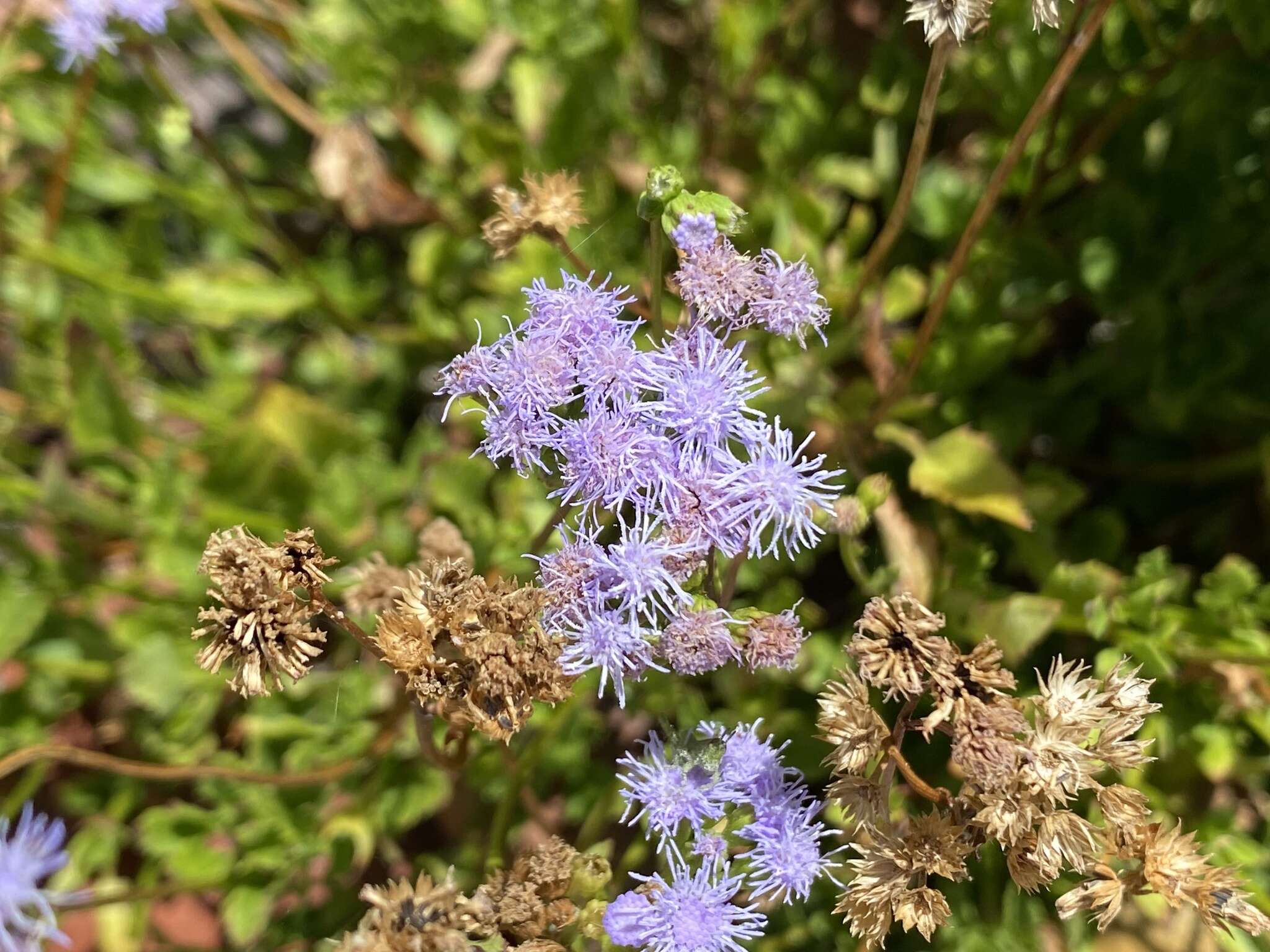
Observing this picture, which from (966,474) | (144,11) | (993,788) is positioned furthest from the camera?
(144,11)

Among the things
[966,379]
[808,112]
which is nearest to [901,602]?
[966,379]

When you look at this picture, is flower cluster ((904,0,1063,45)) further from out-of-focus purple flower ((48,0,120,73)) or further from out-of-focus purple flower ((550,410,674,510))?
out-of-focus purple flower ((48,0,120,73))

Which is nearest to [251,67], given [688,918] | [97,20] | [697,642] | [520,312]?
[97,20]

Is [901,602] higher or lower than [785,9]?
lower

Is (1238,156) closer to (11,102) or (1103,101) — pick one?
(1103,101)

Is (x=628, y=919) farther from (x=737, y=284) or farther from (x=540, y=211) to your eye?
(x=540, y=211)

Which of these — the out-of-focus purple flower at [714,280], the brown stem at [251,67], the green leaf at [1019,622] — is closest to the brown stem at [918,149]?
the out-of-focus purple flower at [714,280]

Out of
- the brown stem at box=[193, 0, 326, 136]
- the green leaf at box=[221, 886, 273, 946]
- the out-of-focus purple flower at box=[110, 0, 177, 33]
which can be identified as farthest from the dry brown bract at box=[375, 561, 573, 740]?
the brown stem at box=[193, 0, 326, 136]
